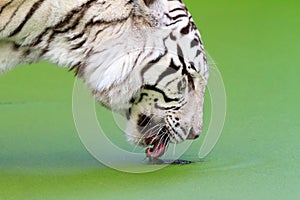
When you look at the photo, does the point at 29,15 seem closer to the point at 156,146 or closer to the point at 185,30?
the point at 185,30

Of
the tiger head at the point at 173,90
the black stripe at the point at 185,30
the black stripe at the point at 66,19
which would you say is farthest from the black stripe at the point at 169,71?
the black stripe at the point at 66,19

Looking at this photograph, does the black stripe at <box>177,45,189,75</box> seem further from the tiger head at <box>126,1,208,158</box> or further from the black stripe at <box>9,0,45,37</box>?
the black stripe at <box>9,0,45,37</box>

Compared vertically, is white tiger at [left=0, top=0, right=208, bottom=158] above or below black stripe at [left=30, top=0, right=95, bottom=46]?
below

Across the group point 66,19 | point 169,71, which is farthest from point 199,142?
point 66,19

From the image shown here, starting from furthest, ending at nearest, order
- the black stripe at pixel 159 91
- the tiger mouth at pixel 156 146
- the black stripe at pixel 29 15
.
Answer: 1. the tiger mouth at pixel 156 146
2. the black stripe at pixel 159 91
3. the black stripe at pixel 29 15

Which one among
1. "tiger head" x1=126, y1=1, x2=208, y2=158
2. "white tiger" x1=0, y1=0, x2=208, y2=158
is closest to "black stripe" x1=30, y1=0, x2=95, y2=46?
"white tiger" x1=0, y1=0, x2=208, y2=158

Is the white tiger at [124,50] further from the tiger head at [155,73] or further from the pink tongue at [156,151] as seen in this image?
the pink tongue at [156,151]

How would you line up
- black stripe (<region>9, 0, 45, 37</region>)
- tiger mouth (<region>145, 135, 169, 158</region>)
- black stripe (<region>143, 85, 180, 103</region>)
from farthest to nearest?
tiger mouth (<region>145, 135, 169, 158</region>)
black stripe (<region>143, 85, 180, 103</region>)
black stripe (<region>9, 0, 45, 37</region>)
